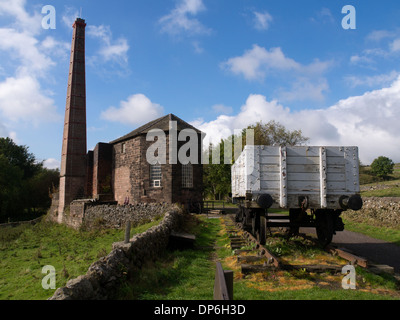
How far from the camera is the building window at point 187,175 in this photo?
2388 centimetres

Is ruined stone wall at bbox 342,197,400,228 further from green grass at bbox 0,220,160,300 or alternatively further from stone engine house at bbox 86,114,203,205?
green grass at bbox 0,220,160,300

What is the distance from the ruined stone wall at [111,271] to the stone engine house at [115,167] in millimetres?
15275

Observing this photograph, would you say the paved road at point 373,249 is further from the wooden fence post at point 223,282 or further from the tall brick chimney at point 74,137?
the tall brick chimney at point 74,137

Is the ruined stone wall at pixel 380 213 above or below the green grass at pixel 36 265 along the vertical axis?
above

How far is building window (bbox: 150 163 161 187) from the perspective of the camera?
2378cm

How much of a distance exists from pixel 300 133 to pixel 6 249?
3390 centimetres

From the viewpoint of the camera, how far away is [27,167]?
54000mm

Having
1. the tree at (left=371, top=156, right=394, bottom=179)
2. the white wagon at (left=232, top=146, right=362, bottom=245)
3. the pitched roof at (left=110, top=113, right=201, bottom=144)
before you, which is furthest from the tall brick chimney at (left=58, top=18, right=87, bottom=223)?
the tree at (left=371, top=156, right=394, bottom=179)

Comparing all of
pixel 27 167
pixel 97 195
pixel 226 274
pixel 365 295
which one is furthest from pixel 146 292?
pixel 27 167

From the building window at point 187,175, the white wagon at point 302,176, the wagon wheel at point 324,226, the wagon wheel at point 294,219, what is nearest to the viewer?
the white wagon at point 302,176

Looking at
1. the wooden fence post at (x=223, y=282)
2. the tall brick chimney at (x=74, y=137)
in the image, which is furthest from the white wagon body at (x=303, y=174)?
the tall brick chimney at (x=74, y=137)
